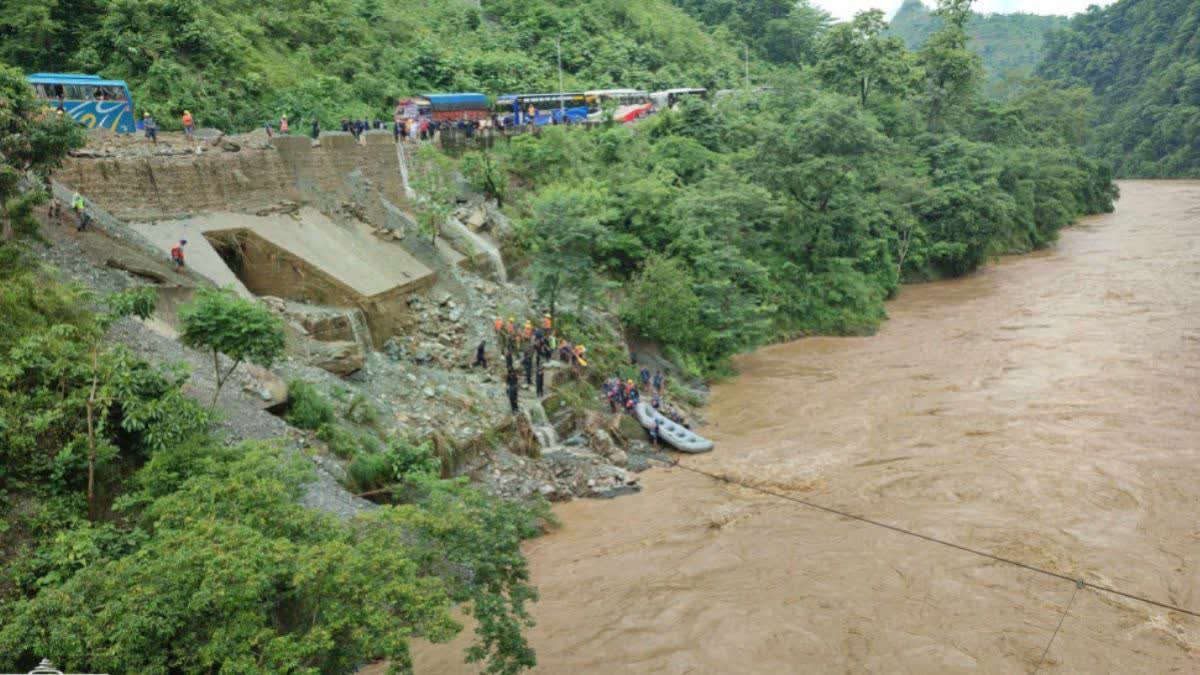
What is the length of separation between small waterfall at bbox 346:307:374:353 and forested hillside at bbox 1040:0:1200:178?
84.5 meters

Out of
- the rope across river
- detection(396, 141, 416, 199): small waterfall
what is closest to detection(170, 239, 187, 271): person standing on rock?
detection(396, 141, 416, 199): small waterfall

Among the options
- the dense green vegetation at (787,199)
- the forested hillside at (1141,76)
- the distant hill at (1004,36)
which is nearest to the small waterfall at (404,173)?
the dense green vegetation at (787,199)

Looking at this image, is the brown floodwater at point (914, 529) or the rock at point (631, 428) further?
the rock at point (631, 428)

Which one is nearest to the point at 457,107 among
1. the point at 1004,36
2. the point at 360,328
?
the point at 360,328

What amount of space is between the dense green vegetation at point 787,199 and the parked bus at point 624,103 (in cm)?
236

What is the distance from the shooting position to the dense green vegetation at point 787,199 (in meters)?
26.5

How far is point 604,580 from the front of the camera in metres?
13.7

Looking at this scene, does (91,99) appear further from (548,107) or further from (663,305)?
(548,107)

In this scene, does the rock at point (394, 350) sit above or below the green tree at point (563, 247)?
below

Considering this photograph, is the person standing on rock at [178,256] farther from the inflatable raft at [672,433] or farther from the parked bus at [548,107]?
the parked bus at [548,107]

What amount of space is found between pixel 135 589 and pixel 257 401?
647cm

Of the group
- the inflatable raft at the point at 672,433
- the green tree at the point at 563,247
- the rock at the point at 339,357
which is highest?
the green tree at the point at 563,247

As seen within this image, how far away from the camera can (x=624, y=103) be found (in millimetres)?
43438

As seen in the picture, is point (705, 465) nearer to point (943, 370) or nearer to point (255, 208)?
point (943, 370)
